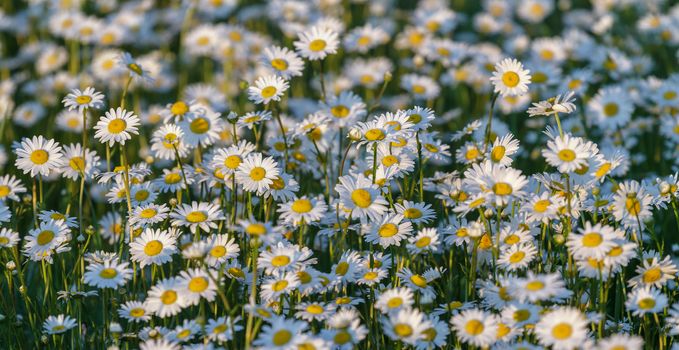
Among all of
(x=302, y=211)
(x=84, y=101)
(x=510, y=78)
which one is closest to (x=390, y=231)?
(x=302, y=211)

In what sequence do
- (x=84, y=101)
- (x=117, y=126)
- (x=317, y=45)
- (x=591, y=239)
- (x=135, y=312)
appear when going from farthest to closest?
(x=317, y=45) → (x=84, y=101) → (x=117, y=126) → (x=135, y=312) → (x=591, y=239)

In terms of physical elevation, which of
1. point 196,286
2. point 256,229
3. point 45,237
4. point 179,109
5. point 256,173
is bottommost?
point 196,286

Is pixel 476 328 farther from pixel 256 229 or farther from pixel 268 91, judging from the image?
pixel 268 91

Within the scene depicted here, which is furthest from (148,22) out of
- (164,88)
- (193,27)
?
(164,88)

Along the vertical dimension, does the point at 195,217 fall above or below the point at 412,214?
below

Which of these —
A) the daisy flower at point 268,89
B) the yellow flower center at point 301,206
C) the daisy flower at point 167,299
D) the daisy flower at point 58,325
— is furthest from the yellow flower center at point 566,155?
the daisy flower at point 58,325

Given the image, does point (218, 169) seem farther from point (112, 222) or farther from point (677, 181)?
point (677, 181)

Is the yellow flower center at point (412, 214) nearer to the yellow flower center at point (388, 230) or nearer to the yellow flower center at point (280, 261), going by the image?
the yellow flower center at point (388, 230)

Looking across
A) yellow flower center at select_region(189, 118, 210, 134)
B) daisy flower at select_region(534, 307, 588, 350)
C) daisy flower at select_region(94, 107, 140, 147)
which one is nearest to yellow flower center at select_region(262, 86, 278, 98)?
yellow flower center at select_region(189, 118, 210, 134)

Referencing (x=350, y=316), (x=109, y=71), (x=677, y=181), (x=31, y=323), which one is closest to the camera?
(x=350, y=316)
